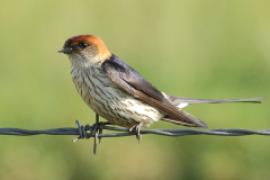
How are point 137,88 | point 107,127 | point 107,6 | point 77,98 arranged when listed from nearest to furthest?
point 107,127, point 137,88, point 77,98, point 107,6

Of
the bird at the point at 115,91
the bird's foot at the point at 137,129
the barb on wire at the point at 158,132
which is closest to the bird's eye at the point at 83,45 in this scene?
the bird at the point at 115,91

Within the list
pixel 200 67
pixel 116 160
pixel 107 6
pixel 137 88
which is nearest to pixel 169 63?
pixel 200 67

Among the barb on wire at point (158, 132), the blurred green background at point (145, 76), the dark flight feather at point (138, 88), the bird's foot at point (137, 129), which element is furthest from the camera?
the blurred green background at point (145, 76)

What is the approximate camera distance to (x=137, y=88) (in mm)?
6121

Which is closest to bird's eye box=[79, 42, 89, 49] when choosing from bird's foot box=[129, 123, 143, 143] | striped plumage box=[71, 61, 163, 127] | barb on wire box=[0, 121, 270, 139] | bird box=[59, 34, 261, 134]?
bird box=[59, 34, 261, 134]

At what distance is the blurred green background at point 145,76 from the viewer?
24.9 feet

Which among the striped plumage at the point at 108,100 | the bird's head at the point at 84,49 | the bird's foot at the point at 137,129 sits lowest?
the bird's foot at the point at 137,129

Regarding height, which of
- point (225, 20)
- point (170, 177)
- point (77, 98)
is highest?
point (225, 20)

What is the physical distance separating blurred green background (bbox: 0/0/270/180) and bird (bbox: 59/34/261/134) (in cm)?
143

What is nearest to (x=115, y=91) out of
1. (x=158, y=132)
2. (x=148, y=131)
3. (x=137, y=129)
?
(x=137, y=129)

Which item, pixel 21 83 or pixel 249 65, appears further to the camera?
pixel 249 65

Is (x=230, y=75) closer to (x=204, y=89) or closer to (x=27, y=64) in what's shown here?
(x=204, y=89)

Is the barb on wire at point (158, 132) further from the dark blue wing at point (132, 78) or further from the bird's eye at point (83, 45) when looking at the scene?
the bird's eye at point (83, 45)

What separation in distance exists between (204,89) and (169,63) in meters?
0.48
